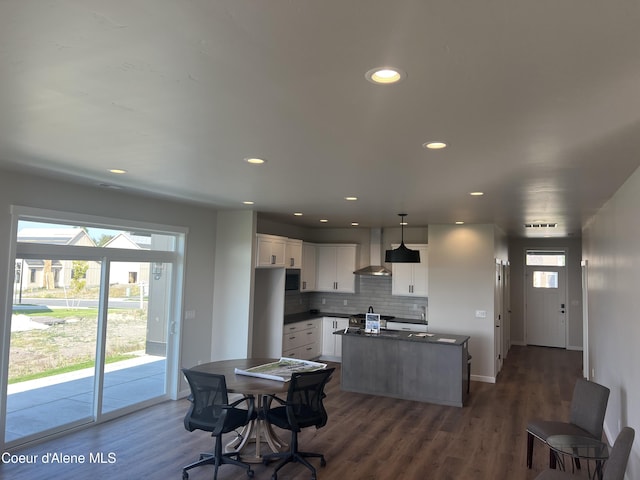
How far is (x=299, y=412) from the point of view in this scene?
4.05 m

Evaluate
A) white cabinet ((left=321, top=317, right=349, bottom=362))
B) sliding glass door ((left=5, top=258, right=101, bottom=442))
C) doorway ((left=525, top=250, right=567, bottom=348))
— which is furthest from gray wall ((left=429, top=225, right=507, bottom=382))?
sliding glass door ((left=5, top=258, right=101, bottom=442))

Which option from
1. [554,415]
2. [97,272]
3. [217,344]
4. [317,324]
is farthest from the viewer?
[317,324]

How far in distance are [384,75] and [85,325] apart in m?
4.78

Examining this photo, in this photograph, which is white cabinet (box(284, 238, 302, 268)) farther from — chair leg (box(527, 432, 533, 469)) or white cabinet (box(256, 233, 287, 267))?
chair leg (box(527, 432, 533, 469))

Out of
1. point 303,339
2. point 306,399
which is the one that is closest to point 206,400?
point 306,399

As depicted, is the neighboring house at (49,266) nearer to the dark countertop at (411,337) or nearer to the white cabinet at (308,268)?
the dark countertop at (411,337)

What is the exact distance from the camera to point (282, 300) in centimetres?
779

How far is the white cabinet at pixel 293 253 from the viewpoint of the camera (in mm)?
7910

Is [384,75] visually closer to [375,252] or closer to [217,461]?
[217,461]

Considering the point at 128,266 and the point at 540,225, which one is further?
the point at 540,225

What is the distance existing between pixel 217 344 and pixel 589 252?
5949mm

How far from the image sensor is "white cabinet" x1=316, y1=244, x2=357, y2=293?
30.0 feet

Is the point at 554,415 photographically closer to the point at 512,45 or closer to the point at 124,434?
the point at 124,434

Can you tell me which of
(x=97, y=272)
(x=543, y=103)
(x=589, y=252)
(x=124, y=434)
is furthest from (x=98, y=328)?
(x=589, y=252)
